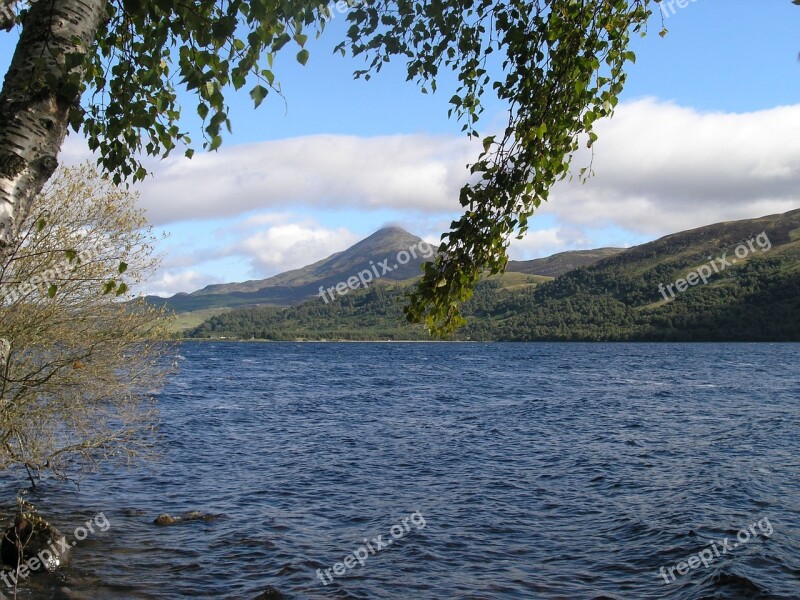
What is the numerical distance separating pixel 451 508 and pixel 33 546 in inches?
543

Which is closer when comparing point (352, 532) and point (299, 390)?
point (352, 532)

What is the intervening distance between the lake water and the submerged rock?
39cm

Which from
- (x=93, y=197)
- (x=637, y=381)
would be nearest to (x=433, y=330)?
(x=93, y=197)

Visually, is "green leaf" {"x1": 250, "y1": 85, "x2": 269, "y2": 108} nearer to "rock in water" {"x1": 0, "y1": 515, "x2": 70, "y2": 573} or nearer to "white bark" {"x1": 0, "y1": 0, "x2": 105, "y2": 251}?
"white bark" {"x1": 0, "y1": 0, "x2": 105, "y2": 251}

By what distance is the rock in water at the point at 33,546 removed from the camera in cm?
1750

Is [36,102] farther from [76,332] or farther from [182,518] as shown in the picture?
[182,518]

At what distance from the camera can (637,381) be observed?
284 feet

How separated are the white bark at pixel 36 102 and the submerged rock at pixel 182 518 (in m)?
20.2

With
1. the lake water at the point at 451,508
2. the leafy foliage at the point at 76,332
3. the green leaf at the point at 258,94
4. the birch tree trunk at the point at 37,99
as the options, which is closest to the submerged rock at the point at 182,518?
the lake water at the point at 451,508

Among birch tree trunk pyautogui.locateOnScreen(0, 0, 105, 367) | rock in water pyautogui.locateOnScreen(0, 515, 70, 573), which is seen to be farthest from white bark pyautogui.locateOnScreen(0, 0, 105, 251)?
rock in water pyautogui.locateOnScreen(0, 515, 70, 573)

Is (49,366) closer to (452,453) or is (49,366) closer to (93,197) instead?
(93,197)

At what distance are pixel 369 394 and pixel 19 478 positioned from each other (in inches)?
1755

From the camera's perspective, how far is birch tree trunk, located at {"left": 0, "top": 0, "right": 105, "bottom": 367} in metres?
4.86

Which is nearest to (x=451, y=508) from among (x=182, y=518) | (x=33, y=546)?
(x=182, y=518)
